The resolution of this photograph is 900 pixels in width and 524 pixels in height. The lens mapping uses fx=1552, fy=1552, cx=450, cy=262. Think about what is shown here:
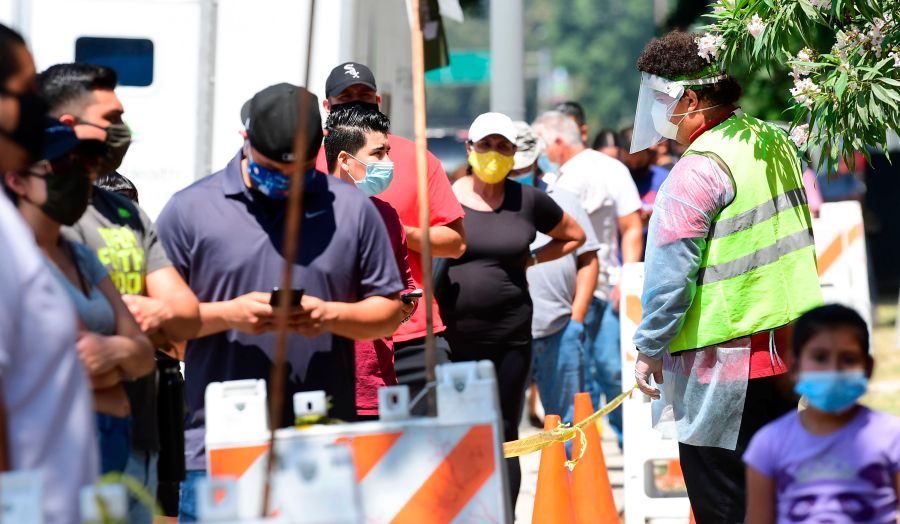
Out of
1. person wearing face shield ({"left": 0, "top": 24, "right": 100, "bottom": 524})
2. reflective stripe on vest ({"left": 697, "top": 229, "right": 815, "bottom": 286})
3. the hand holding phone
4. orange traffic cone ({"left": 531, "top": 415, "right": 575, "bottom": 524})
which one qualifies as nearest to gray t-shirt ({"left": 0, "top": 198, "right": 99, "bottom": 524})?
person wearing face shield ({"left": 0, "top": 24, "right": 100, "bottom": 524})

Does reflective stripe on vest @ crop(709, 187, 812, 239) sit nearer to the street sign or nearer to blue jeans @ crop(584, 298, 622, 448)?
blue jeans @ crop(584, 298, 622, 448)

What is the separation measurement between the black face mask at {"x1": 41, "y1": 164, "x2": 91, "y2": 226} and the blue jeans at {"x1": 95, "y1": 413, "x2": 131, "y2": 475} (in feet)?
1.69

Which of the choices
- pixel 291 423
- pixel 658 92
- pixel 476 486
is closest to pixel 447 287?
pixel 658 92

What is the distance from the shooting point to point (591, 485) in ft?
24.6

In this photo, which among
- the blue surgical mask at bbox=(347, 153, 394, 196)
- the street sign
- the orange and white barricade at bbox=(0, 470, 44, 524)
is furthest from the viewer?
the street sign

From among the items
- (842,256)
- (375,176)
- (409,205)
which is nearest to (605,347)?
(842,256)

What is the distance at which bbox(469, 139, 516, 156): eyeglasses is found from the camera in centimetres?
734

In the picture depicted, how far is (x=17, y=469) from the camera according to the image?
3.10m

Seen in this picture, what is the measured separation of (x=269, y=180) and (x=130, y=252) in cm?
51

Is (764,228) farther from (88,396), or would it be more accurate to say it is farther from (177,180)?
(177,180)

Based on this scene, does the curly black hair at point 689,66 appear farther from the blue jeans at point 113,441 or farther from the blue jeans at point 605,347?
the blue jeans at point 605,347

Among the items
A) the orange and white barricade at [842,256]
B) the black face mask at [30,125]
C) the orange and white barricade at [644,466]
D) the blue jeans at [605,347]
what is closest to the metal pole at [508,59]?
the orange and white barricade at [842,256]

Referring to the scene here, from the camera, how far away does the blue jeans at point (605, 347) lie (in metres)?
9.78

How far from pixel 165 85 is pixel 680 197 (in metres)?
4.05
